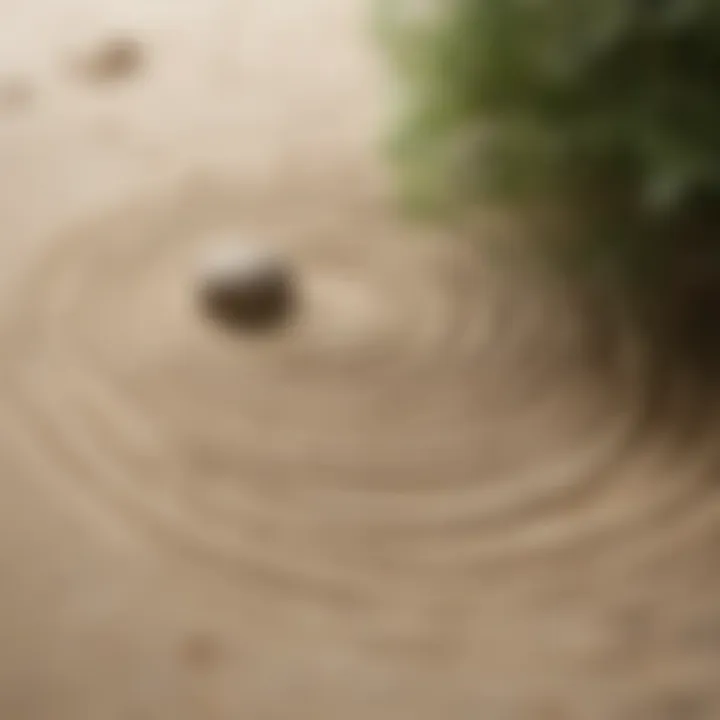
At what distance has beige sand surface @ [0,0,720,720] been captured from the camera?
0.65 m

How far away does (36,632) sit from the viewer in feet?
2.15

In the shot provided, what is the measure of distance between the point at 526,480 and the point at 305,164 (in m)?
0.32

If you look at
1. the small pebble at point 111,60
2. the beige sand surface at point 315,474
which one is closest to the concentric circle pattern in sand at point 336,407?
the beige sand surface at point 315,474

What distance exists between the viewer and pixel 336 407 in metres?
0.76

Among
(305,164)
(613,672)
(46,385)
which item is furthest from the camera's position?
(305,164)

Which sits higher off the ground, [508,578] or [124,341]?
[124,341]

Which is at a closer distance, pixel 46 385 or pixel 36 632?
pixel 36 632

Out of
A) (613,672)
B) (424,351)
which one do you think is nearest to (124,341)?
(424,351)

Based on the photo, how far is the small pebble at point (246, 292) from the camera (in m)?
0.81

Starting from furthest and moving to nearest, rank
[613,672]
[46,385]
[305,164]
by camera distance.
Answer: [305,164]
[46,385]
[613,672]

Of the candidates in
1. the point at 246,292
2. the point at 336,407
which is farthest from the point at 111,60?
the point at 336,407

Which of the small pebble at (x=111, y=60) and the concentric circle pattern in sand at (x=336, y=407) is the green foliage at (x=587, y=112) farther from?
the small pebble at (x=111, y=60)

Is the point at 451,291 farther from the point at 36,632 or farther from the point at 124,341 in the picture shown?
the point at 36,632

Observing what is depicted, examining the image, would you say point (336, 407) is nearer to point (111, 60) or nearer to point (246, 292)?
point (246, 292)
